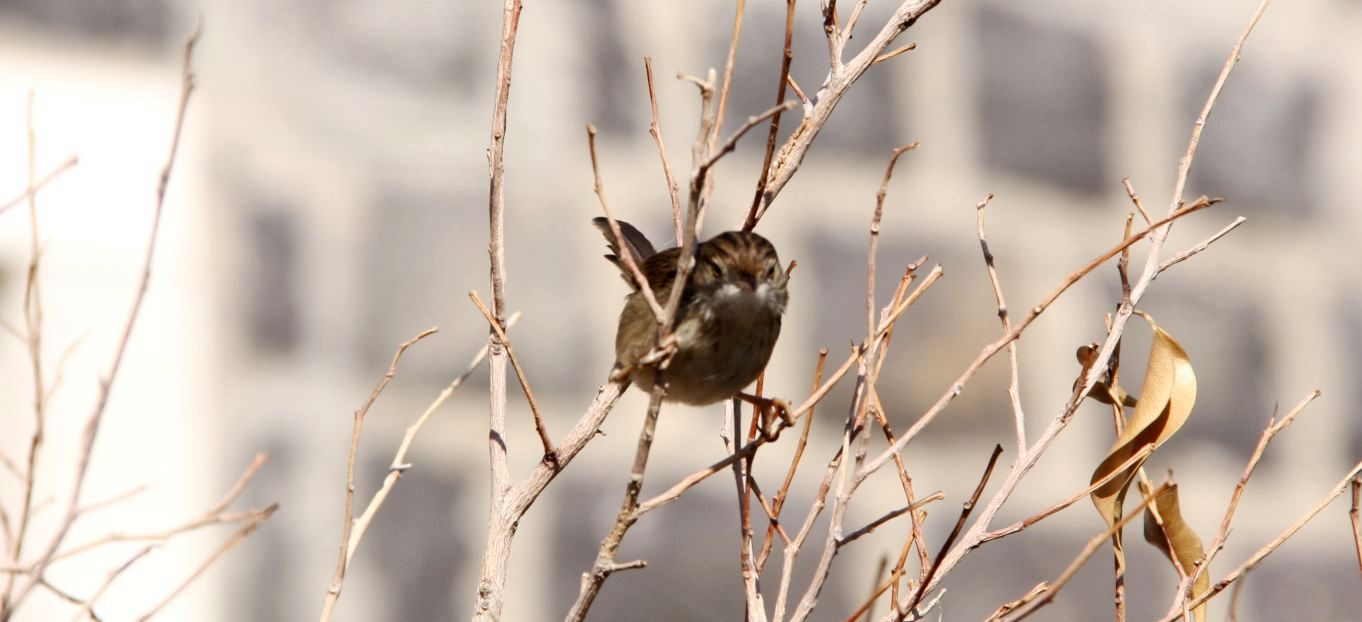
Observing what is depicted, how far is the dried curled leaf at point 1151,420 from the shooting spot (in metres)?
1.61

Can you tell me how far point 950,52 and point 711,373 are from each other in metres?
2.03

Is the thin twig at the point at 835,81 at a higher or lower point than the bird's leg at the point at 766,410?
higher

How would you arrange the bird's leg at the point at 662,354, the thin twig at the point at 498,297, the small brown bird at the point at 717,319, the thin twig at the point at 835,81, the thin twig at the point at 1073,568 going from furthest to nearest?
the small brown bird at the point at 717,319 → the thin twig at the point at 835,81 → the thin twig at the point at 498,297 → the bird's leg at the point at 662,354 → the thin twig at the point at 1073,568

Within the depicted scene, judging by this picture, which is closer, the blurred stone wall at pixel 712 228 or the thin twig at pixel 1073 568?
the thin twig at pixel 1073 568

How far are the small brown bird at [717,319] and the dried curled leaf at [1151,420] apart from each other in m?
0.52

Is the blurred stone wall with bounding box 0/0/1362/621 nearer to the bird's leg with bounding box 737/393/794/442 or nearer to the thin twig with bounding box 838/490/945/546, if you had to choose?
the bird's leg with bounding box 737/393/794/442

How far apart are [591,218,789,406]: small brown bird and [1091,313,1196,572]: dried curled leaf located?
0.52 m

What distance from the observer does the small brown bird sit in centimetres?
196

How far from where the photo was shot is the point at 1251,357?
4.13 metres

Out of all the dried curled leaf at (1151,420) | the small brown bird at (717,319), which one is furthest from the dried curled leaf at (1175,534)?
the small brown bird at (717,319)

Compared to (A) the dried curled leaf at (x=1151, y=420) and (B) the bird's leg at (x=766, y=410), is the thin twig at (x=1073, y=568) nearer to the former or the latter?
(A) the dried curled leaf at (x=1151, y=420)

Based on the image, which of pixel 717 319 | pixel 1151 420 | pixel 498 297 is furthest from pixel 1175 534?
pixel 498 297

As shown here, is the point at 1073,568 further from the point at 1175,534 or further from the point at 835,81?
the point at 835,81

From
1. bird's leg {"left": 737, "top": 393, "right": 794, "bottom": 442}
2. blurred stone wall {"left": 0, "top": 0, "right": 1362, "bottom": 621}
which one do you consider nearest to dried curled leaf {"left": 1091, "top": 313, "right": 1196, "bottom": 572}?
bird's leg {"left": 737, "top": 393, "right": 794, "bottom": 442}
